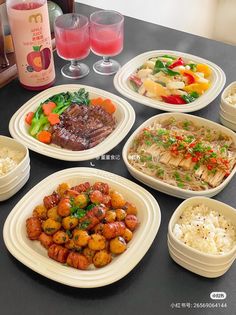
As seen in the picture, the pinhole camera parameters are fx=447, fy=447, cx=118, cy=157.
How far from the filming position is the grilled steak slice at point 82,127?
1.47 m

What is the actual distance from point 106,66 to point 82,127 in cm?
44

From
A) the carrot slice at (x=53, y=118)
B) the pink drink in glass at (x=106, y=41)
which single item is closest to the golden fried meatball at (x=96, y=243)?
the carrot slice at (x=53, y=118)

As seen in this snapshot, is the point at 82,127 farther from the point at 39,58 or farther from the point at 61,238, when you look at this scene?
the point at 61,238

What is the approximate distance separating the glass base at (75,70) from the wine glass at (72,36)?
0.08 ft

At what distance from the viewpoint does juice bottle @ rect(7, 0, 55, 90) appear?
4.99ft

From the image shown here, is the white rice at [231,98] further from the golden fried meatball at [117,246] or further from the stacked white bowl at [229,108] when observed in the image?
the golden fried meatball at [117,246]

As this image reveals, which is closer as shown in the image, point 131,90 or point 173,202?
point 173,202

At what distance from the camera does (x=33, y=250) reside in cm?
112

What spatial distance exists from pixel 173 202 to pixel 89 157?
30cm

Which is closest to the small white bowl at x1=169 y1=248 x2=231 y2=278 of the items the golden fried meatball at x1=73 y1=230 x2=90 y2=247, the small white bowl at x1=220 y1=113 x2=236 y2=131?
the golden fried meatball at x1=73 y1=230 x2=90 y2=247

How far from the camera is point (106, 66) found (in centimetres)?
186

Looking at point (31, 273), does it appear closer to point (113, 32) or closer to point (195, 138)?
point (195, 138)

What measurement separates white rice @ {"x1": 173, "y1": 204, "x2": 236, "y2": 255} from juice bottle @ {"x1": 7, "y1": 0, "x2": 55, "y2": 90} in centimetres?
82

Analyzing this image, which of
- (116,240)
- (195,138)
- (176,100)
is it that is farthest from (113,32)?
(116,240)
